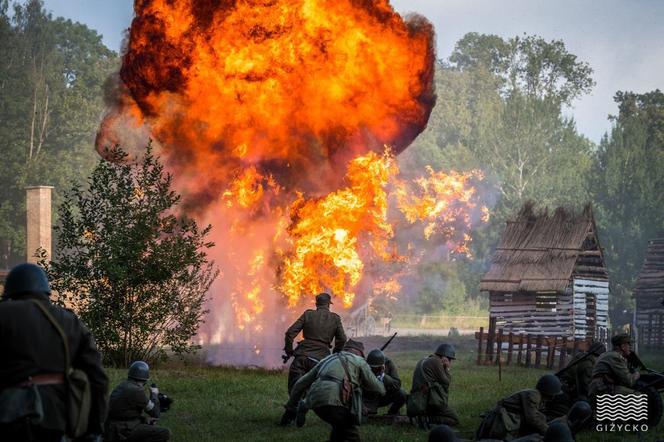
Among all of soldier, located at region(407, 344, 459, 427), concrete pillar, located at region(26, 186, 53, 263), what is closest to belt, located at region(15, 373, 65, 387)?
soldier, located at region(407, 344, 459, 427)

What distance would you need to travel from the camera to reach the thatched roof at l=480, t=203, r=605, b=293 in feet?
123

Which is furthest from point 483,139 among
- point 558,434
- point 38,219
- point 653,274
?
point 558,434

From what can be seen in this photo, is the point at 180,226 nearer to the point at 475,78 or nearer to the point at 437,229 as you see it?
the point at 437,229

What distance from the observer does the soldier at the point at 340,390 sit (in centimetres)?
1188

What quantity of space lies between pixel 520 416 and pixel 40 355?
22.8ft

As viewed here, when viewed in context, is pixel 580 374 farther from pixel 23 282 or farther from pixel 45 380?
pixel 23 282

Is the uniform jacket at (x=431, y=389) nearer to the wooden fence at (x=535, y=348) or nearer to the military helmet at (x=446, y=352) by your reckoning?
the military helmet at (x=446, y=352)

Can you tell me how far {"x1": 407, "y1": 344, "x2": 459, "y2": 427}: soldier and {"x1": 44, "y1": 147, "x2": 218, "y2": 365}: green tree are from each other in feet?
27.7

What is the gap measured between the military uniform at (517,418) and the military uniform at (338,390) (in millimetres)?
1530

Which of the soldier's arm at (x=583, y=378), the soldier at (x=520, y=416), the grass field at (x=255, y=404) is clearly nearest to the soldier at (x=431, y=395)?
the grass field at (x=255, y=404)

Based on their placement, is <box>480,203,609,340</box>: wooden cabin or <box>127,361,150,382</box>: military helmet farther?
<box>480,203,609,340</box>: wooden cabin

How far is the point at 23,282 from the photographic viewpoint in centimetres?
769

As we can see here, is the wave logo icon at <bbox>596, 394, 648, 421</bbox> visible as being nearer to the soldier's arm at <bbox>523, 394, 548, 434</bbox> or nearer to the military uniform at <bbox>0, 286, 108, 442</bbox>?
the soldier's arm at <bbox>523, 394, 548, 434</bbox>

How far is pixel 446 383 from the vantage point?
15891 mm
